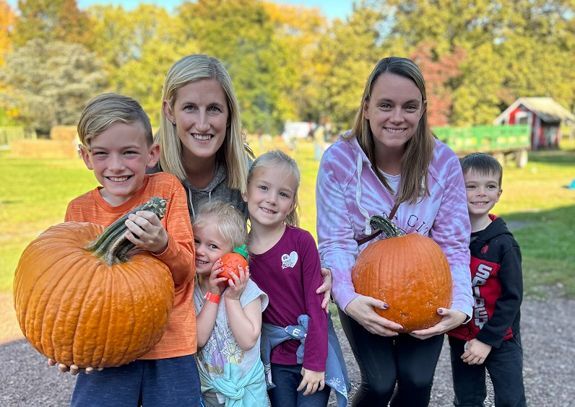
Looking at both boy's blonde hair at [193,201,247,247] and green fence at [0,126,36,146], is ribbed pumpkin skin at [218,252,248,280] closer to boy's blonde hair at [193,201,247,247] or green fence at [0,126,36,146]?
boy's blonde hair at [193,201,247,247]

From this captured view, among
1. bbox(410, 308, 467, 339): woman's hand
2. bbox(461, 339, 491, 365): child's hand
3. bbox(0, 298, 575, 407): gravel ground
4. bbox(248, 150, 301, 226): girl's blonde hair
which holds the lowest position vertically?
bbox(0, 298, 575, 407): gravel ground

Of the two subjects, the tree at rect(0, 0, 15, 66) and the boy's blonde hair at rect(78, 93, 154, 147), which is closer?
the boy's blonde hair at rect(78, 93, 154, 147)

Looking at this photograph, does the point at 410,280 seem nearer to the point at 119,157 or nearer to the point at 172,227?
the point at 172,227

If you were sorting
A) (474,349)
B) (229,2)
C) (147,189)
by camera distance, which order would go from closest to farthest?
1. (147,189)
2. (474,349)
3. (229,2)

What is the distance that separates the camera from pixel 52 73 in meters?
44.7

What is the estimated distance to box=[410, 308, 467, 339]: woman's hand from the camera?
2.92 m

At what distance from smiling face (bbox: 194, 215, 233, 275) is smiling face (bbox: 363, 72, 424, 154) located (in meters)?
1.06

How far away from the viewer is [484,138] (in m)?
26.2

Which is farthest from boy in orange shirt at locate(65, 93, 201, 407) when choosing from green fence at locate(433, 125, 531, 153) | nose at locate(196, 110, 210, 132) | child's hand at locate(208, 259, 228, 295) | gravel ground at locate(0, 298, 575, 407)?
green fence at locate(433, 125, 531, 153)

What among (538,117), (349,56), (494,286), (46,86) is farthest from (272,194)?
(46,86)

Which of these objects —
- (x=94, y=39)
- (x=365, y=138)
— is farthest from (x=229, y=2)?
(x=365, y=138)

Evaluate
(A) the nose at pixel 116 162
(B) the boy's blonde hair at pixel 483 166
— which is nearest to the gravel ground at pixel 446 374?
(B) the boy's blonde hair at pixel 483 166

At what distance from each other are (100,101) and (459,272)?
204 centimetres

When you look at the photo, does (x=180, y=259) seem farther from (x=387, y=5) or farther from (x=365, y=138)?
(x=387, y=5)
